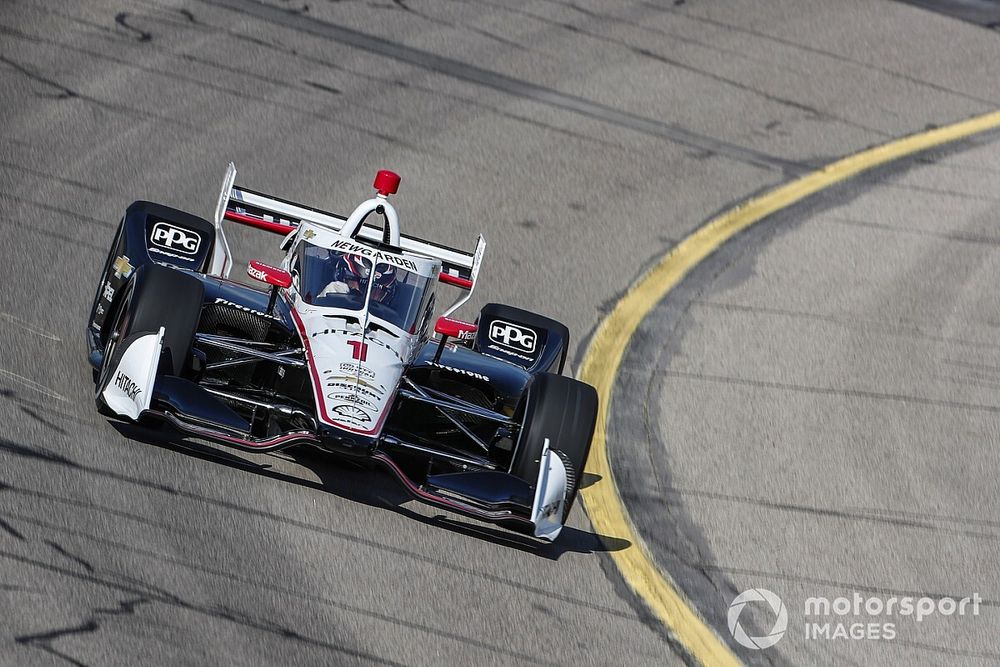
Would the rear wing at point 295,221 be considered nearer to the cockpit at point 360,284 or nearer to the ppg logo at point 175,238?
the ppg logo at point 175,238

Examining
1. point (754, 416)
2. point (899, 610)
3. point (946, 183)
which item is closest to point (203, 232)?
point (754, 416)

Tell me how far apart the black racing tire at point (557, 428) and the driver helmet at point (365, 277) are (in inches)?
49.2

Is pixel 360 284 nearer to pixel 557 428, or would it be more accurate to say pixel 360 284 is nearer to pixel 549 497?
pixel 557 428

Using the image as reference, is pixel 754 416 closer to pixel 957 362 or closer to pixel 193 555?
pixel 957 362

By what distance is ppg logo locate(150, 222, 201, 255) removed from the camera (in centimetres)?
888

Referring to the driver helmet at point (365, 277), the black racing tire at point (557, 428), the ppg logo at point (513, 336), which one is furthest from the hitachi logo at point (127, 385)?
the ppg logo at point (513, 336)

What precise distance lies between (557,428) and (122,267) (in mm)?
3054

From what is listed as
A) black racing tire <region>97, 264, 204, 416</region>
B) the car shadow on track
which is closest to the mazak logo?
the car shadow on track

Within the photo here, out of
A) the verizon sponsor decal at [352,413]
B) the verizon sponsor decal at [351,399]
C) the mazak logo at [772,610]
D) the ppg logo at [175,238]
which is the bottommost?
the mazak logo at [772,610]

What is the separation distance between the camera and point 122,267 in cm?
858

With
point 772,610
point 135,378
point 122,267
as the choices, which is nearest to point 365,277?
point 122,267

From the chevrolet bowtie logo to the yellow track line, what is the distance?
3.24 m

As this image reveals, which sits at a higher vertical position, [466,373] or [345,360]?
[466,373]

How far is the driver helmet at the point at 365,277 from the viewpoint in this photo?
8.41 m
